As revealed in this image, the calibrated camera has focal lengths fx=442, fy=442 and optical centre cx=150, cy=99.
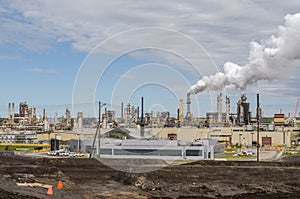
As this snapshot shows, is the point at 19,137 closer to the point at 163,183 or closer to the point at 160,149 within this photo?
the point at 160,149

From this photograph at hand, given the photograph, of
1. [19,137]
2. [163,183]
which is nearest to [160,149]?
[163,183]

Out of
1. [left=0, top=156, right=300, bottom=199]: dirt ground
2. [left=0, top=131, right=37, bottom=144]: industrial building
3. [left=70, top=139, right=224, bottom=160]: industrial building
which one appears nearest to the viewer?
[left=0, top=156, right=300, bottom=199]: dirt ground

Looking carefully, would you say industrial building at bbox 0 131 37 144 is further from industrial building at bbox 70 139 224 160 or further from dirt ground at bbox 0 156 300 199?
dirt ground at bbox 0 156 300 199

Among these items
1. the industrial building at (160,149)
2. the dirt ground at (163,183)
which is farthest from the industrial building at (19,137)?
the dirt ground at (163,183)

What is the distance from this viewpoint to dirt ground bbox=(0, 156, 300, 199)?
29578 mm

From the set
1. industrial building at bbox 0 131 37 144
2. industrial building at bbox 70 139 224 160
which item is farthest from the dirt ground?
industrial building at bbox 0 131 37 144

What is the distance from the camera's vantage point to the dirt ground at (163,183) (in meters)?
29.6

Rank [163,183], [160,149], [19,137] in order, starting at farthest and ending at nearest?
[19,137] < [160,149] < [163,183]

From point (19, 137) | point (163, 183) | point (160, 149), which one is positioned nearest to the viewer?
point (163, 183)

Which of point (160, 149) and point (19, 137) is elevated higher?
point (160, 149)

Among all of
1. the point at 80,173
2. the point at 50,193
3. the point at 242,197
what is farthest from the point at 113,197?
the point at 80,173

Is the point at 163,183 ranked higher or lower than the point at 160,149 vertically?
lower

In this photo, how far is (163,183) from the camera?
119 ft

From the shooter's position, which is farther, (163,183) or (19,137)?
(19,137)
